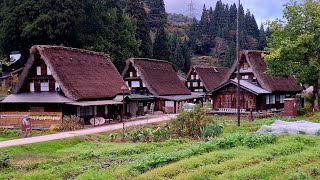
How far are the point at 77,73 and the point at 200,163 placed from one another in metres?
21.4

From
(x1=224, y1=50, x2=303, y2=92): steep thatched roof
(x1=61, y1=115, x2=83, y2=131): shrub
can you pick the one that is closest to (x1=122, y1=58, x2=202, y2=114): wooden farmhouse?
(x1=224, y1=50, x2=303, y2=92): steep thatched roof

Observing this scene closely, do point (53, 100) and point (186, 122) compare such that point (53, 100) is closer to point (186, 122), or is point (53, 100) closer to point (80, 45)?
point (186, 122)

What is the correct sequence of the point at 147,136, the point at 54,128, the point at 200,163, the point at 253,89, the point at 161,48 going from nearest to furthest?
the point at 200,163 < the point at 147,136 < the point at 54,128 < the point at 253,89 < the point at 161,48

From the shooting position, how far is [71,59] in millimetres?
31562

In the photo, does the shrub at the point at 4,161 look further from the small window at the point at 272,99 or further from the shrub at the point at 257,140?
the small window at the point at 272,99

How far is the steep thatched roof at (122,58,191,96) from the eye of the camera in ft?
144

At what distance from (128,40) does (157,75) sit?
6908 millimetres

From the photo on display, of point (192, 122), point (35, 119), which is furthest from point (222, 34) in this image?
point (192, 122)

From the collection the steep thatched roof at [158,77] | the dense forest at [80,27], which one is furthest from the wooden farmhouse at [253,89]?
the dense forest at [80,27]

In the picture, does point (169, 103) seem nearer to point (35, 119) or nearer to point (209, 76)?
point (209, 76)

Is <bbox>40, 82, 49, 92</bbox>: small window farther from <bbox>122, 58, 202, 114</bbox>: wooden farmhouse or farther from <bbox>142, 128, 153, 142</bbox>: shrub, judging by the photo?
<bbox>142, 128, 153, 142</bbox>: shrub

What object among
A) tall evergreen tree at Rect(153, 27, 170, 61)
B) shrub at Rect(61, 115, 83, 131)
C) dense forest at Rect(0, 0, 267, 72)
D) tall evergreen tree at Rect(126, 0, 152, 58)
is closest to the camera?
shrub at Rect(61, 115, 83, 131)

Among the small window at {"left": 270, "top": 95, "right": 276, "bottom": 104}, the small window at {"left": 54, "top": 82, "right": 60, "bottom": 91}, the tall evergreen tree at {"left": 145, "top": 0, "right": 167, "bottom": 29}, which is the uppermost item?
the tall evergreen tree at {"left": 145, "top": 0, "right": 167, "bottom": 29}

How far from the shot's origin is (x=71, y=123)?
84.5ft
